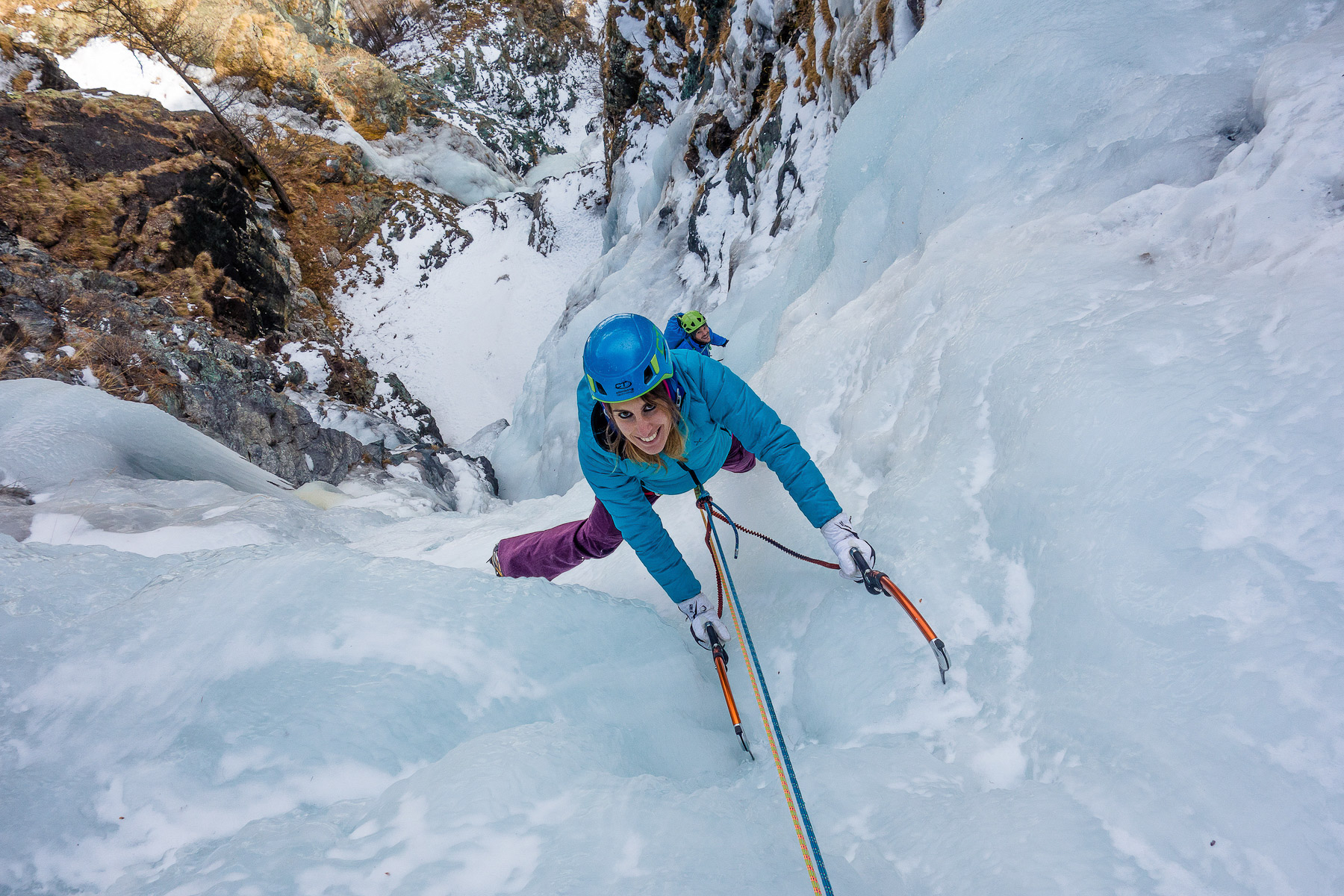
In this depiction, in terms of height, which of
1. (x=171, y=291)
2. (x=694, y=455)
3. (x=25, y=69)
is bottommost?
(x=694, y=455)

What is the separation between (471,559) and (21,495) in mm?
3259

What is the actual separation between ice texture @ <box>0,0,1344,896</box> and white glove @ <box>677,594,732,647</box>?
10 centimetres

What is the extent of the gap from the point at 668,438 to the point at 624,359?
14.3 inches

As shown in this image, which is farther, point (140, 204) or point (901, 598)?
point (140, 204)

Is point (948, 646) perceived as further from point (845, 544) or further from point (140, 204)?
point (140, 204)

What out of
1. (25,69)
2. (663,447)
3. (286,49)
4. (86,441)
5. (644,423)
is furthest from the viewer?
(286,49)

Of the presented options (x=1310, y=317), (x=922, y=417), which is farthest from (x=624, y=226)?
(x=1310, y=317)

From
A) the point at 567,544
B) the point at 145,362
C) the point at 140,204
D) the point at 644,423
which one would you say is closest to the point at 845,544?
the point at 644,423

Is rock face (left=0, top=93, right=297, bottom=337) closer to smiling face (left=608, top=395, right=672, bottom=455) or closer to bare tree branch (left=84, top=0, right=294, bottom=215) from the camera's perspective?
bare tree branch (left=84, top=0, right=294, bottom=215)

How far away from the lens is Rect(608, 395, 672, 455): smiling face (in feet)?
5.66

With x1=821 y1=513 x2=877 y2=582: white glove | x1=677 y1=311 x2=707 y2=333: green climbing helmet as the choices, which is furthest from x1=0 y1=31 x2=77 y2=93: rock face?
x1=821 y1=513 x2=877 y2=582: white glove

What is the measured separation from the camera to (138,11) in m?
15.0

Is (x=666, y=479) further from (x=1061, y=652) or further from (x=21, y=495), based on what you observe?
(x=21, y=495)

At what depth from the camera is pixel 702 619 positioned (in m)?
2.09
